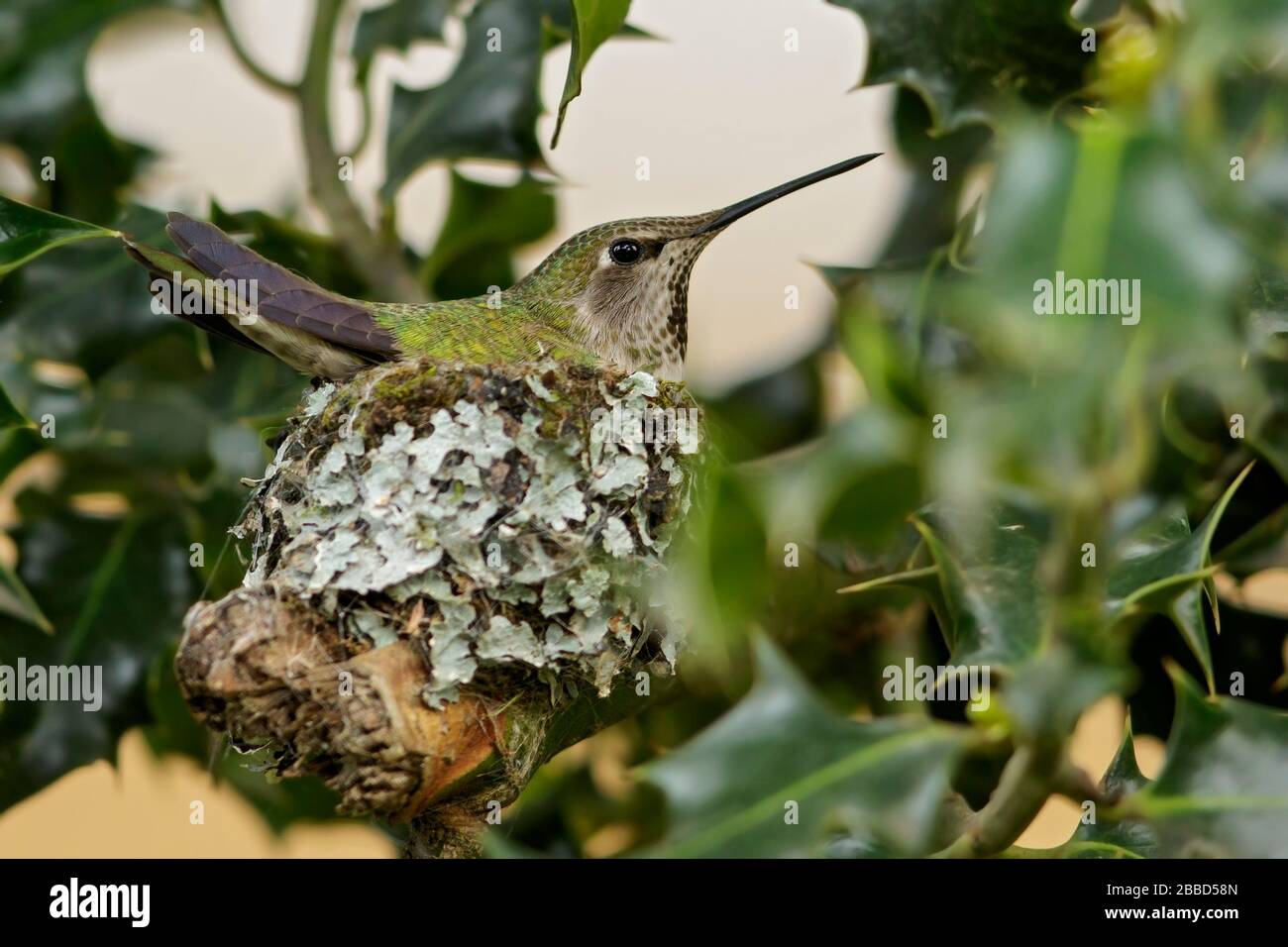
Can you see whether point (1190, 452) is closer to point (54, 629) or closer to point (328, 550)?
point (328, 550)

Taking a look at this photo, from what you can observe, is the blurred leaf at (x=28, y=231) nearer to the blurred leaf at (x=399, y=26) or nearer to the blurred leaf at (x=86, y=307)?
the blurred leaf at (x=86, y=307)

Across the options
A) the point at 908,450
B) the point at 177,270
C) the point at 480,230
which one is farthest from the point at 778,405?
the point at 908,450

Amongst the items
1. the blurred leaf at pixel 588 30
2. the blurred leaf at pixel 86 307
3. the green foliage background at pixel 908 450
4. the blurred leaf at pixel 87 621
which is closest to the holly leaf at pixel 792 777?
the green foliage background at pixel 908 450

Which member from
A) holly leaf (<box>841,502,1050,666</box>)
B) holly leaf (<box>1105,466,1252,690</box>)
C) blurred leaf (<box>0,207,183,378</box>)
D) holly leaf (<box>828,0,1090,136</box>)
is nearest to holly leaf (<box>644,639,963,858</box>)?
holly leaf (<box>841,502,1050,666</box>)

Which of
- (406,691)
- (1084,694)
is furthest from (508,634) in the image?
(1084,694)

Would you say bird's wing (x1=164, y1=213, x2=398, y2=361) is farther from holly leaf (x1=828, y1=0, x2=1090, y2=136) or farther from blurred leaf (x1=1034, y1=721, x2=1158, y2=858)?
blurred leaf (x1=1034, y1=721, x2=1158, y2=858)

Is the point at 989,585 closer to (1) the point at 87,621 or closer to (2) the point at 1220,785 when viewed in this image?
(2) the point at 1220,785
